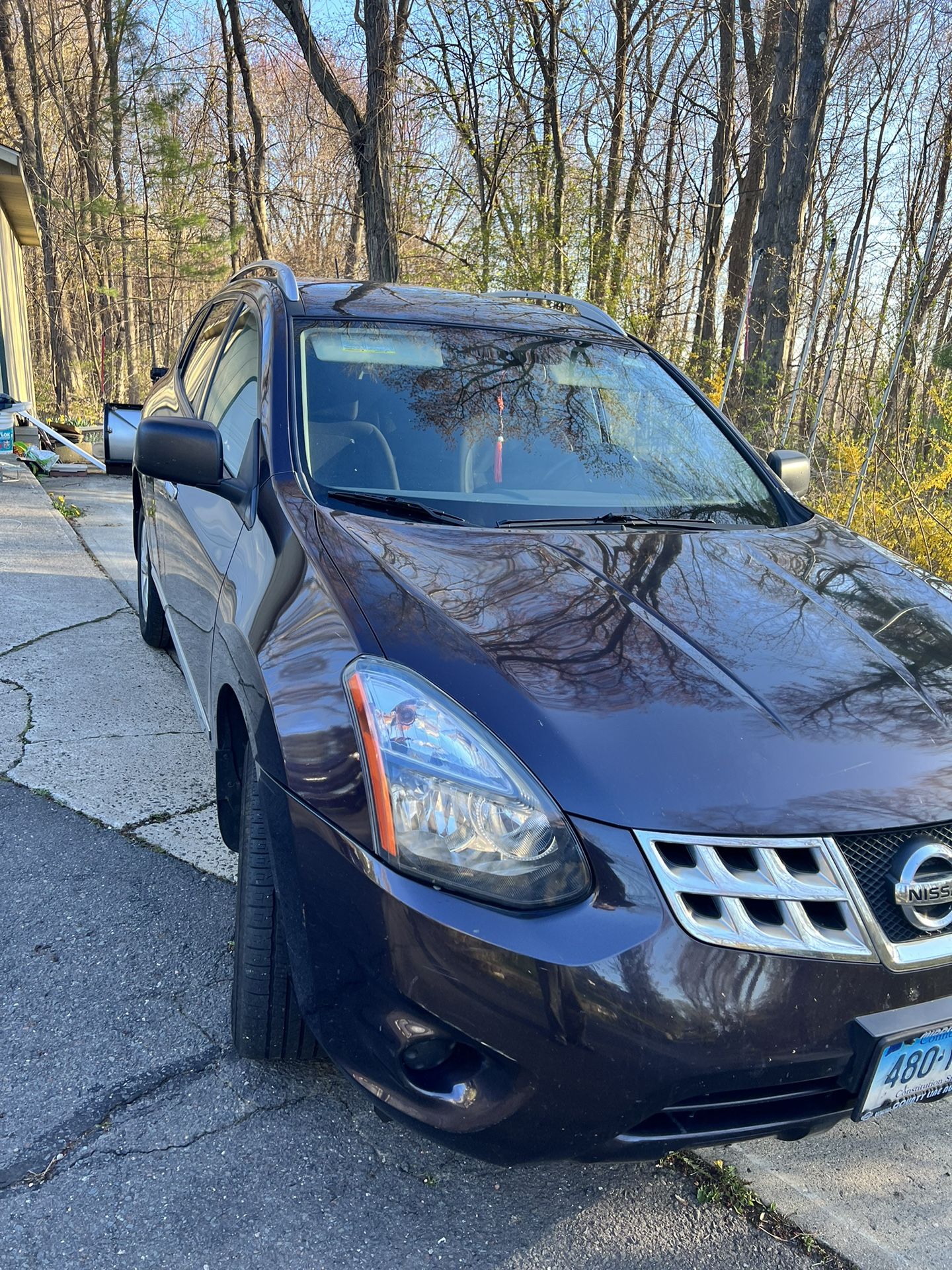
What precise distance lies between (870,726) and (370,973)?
0.96 meters

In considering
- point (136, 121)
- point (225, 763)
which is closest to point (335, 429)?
point (225, 763)

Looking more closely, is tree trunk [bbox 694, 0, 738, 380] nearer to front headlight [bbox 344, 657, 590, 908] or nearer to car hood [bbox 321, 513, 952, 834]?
car hood [bbox 321, 513, 952, 834]

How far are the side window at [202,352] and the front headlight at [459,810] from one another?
2.38 metres

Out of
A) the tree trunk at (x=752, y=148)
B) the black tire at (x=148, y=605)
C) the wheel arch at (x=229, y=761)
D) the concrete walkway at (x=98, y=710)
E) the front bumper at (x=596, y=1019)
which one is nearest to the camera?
the front bumper at (x=596, y=1019)

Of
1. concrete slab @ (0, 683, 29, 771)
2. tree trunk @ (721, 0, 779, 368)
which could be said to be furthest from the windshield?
tree trunk @ (721, 0, 779, 368)

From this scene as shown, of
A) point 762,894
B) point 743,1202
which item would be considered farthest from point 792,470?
point 743,1202

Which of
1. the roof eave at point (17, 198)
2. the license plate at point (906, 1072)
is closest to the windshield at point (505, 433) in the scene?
the license plate at point (906, 1072)

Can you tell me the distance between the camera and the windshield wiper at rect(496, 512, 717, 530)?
2.41 meters

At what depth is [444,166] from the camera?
38.1 ft

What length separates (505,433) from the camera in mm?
2787

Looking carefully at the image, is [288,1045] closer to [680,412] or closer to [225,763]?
[225,763]

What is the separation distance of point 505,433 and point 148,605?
245cm

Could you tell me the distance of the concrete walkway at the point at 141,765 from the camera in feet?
6.02

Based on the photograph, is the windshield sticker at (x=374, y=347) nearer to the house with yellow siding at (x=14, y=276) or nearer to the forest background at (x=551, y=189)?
the forest background at (x=551, y=189)
